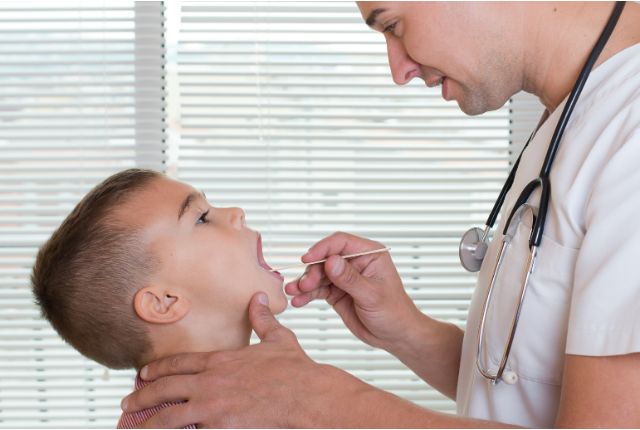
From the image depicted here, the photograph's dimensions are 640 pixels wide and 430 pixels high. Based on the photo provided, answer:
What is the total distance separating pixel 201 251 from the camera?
1.39 metres

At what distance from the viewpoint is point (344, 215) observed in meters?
2.58

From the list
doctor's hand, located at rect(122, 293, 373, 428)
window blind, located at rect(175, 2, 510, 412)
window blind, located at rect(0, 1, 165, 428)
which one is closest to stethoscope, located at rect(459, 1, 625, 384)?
doctor's hand, located at rect(122, 293, 373, 428)

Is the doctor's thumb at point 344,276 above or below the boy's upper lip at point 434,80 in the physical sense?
below

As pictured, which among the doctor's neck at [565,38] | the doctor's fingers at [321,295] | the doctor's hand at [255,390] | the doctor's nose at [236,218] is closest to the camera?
the doctor's hand at [255,390]

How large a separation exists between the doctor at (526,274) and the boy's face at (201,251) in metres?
0.07

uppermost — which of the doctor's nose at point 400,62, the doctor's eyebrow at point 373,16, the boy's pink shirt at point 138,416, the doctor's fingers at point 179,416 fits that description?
the doctor's eyebrow at point 373,16

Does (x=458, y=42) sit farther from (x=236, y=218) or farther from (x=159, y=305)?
(x=159, y=305)

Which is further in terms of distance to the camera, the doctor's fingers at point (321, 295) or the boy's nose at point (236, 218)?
the doctor's fingers at point (321, 295)

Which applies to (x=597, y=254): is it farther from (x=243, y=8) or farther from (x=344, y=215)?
(x=243, y=8)

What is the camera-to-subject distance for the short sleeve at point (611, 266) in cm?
102

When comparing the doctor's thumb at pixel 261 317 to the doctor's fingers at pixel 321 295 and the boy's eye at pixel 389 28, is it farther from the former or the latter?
the boy's eye at pixel 389 28

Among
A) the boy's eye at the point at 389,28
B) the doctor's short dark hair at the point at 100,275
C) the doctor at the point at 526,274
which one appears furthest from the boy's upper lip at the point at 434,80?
the doctor's short dark hair at the point at 100,275

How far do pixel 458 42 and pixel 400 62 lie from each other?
13 cm

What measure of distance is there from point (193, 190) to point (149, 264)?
0.18 meters
